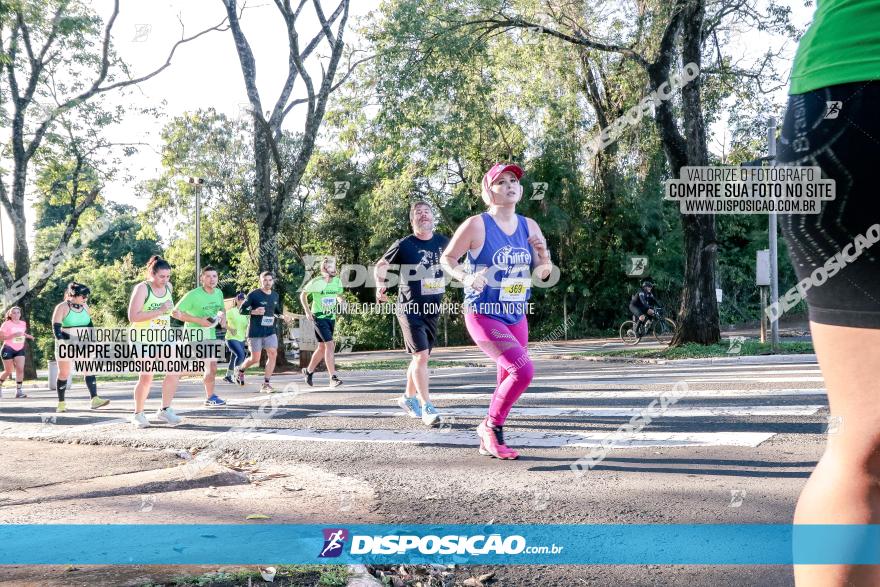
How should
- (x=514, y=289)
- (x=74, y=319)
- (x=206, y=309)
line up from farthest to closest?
(x=74, y=319)
(x=206, y=309)
(x=514, y=289)

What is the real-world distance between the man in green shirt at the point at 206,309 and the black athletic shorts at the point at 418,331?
10.9ft

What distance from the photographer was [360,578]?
2969 millimetres

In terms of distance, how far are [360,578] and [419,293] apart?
463cm

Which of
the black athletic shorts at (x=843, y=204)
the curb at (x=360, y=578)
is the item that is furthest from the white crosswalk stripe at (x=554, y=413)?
the black athletic shorts at (x=843, y=204)

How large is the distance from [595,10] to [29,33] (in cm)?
1805

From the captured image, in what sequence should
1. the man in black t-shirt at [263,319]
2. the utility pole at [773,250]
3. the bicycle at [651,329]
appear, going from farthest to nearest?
the bicycle at [651,329] → the utility pole at [773,250] → the man in black t-shirt at [263,319]

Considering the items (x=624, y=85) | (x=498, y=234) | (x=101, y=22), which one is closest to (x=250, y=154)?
(x=101, y=22)

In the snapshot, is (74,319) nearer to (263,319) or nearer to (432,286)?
(263,319)

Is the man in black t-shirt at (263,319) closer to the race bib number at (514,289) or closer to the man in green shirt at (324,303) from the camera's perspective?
the man in green shirt at (324,303)

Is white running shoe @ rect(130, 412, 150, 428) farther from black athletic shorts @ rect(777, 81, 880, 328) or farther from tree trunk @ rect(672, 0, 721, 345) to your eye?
tree trunk @ rect(672, 0, 721, 345)

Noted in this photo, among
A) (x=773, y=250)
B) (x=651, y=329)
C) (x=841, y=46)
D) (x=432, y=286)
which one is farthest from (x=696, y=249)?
(x=841, y=46)

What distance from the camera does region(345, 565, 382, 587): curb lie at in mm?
2922

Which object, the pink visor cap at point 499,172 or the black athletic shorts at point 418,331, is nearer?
the pink visor cap at point 499,172

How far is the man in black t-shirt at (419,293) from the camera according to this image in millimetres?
7148
